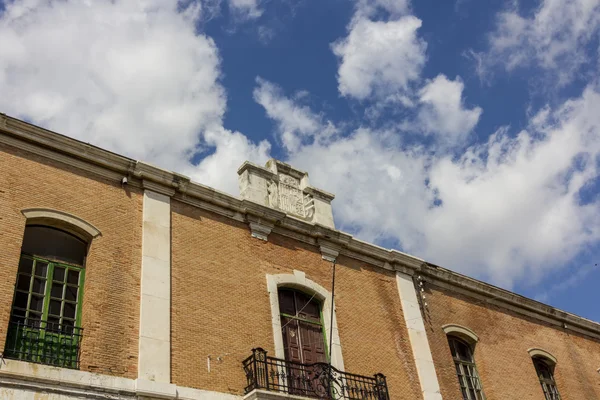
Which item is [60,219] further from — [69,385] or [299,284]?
[299,284]

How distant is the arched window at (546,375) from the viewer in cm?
1772

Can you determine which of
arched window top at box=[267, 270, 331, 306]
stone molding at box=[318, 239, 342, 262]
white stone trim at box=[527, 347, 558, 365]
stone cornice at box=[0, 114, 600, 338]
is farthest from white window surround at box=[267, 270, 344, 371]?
white stone trim at box=[527, 347, 558, 365]

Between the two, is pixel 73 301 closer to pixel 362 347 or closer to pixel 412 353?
pixel 362 347

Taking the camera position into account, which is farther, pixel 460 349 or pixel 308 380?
pixel 460 349

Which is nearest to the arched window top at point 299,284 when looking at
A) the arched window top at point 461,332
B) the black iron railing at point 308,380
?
the black iron railing at point 308,380

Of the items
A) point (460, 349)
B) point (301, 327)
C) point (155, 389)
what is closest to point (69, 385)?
point (155, 389)

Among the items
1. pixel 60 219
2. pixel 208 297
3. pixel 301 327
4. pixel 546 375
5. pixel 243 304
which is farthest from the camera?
pixel 546 375

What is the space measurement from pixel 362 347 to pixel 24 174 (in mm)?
7629

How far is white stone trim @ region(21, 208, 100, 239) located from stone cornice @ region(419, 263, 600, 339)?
8.68 metres

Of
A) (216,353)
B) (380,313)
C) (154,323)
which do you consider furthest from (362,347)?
(154,323)

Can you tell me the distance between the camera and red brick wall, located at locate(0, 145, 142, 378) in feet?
33.8

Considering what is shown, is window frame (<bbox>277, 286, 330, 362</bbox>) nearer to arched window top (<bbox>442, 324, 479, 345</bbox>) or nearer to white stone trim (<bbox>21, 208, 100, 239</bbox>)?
arched window top (<bbox>442, 324, 479, 345</bbox>)

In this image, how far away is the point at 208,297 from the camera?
1225cm

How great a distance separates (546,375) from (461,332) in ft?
12.2
